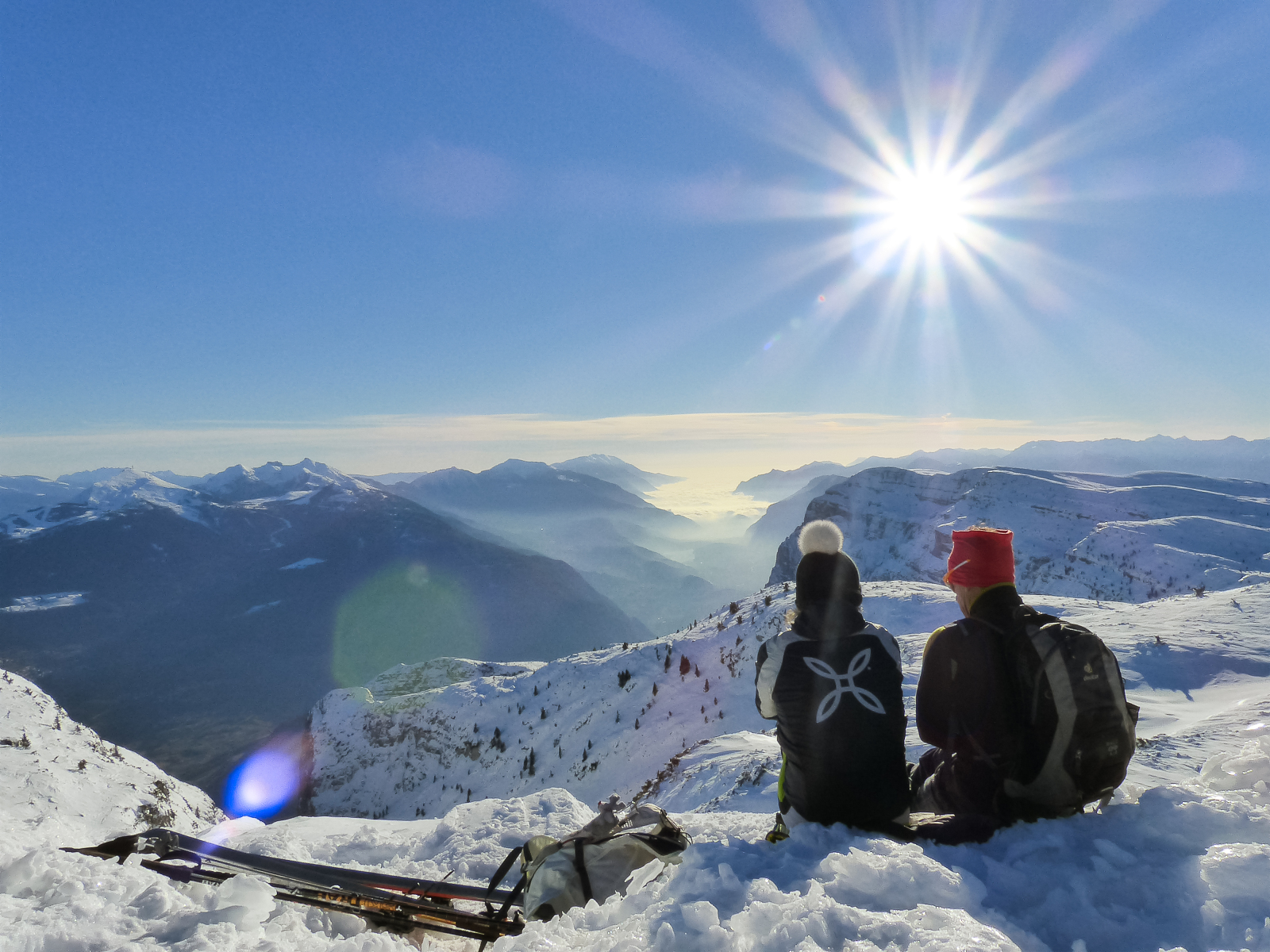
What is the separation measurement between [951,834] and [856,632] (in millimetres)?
1368

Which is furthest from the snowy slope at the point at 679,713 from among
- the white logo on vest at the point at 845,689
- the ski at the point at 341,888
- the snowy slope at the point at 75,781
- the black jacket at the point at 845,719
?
the snowy slope at the point at 75,781

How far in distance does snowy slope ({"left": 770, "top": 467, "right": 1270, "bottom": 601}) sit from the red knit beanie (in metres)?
22.6

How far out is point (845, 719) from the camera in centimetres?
386

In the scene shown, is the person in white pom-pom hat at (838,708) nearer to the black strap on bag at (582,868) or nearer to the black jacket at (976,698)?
the black jacket at (976,698)

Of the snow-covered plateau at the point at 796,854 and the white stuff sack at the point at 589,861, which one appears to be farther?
the white stuff sack at the point at 589,861

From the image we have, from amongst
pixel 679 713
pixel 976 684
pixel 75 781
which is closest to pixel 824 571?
pixel 976 684

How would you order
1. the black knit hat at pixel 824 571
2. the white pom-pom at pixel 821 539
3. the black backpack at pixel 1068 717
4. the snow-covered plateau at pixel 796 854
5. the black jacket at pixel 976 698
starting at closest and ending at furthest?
the snow-covered plateau at pixel 796 854 < the black backpack at pixel 1068 717 < the black jacket at pixel 976 698 < the black knit hat at pixel 824 571 < the white pom-pom at pixel 821 539

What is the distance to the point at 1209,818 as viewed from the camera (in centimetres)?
333

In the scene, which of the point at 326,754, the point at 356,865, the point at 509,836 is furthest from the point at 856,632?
the point at 326,754

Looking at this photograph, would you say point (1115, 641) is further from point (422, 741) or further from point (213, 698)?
point (213, 698)

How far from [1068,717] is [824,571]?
1.68m

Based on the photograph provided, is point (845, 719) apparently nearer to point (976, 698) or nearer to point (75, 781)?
point (976, 698)

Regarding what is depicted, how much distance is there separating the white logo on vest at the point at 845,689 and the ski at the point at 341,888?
2419 millimetres

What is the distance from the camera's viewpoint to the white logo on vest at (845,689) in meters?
3.87
